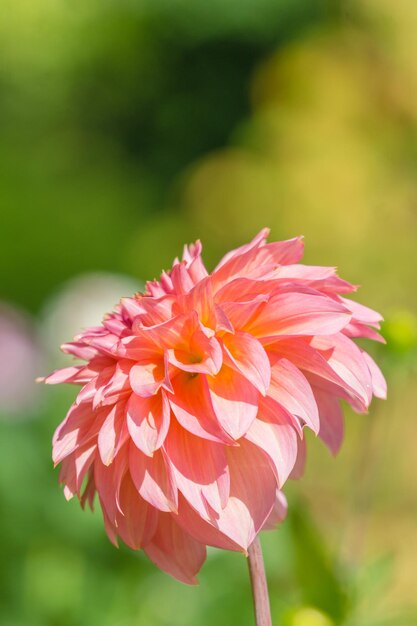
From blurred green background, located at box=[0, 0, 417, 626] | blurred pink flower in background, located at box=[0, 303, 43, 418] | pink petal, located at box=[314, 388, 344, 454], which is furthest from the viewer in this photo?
blurred pink flower in background, located at box=[0, 303, 43, 418]

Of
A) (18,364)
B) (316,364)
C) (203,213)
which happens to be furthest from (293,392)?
(203,213)

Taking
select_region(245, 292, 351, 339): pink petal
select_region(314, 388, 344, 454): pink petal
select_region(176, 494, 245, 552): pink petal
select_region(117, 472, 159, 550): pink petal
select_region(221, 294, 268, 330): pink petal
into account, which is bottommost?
select_region(176, 494, 245, 552): pink petal

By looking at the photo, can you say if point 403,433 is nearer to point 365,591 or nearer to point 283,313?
point 365,591

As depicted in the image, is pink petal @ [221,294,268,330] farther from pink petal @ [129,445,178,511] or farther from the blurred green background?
the blurred green background

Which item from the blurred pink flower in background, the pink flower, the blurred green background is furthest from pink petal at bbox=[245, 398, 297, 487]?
the blurred pink flower in background

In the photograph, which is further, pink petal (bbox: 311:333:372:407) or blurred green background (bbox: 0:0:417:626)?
blurred green background (bbox: 0:0:417:626)

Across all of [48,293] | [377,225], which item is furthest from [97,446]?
[48,293]

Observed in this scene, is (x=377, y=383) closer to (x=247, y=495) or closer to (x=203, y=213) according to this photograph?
(x=247, y=495)

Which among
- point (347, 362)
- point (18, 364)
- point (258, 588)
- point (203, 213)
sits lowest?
point (258, 588)
